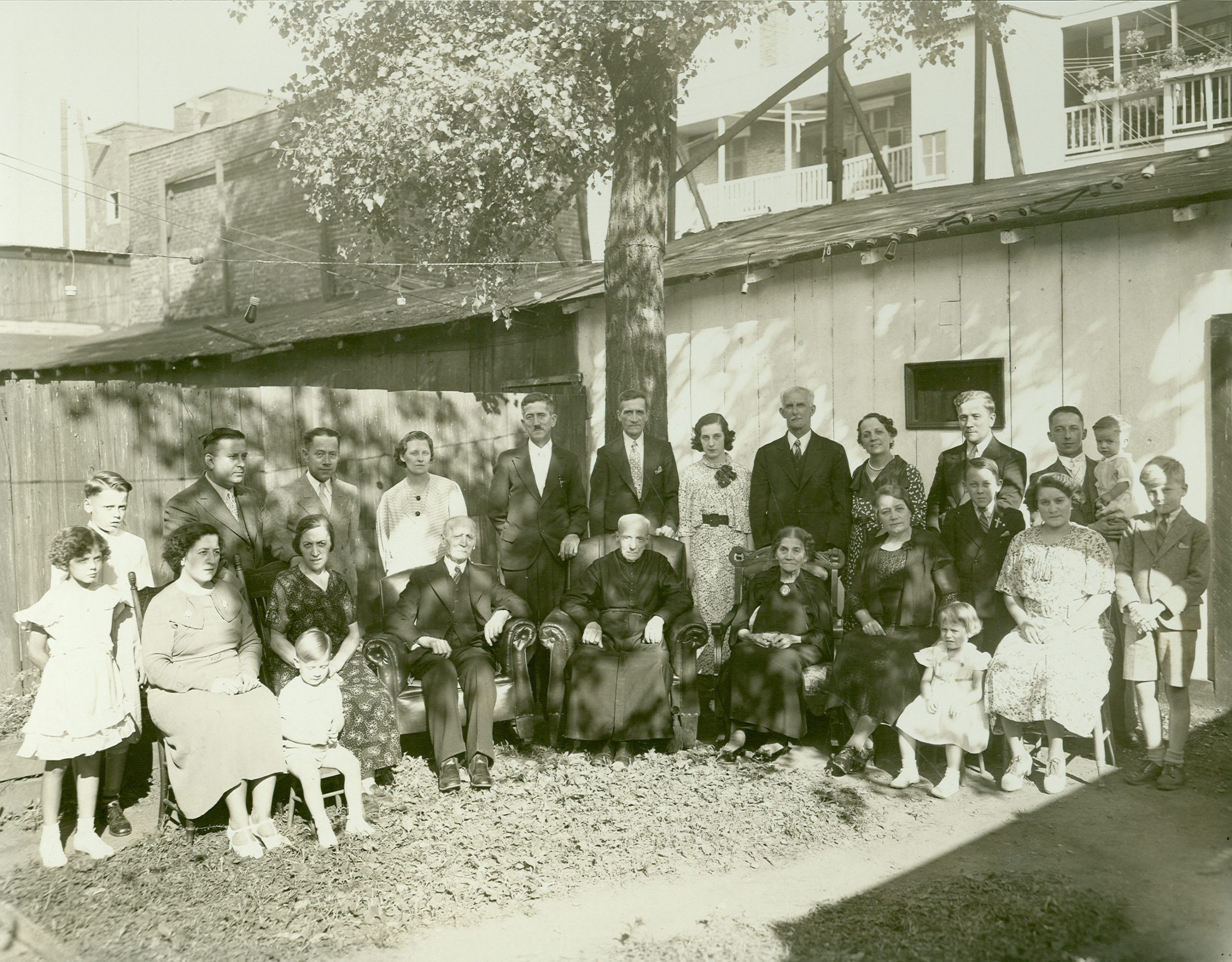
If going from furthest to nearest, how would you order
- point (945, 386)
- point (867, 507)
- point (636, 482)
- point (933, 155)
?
1. point (933, 155)
2. point (945, 386)
3. point (636, 482)
4. point (867, 507)

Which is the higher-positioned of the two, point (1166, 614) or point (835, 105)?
point (835, 105)

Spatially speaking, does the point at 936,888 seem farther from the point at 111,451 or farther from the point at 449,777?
the point at 111,451

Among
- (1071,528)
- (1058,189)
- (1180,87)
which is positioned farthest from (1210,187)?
(1180,87)

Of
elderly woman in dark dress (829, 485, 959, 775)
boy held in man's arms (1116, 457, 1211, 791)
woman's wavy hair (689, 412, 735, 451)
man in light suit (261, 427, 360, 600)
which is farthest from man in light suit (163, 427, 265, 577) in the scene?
boy held in man's arms (1116, 457, 1211, 791)

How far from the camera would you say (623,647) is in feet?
18.7

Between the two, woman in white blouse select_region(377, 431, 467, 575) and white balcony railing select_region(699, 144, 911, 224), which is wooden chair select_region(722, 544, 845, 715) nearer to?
woman in white blouse select_region(377, 431, 467, 575)

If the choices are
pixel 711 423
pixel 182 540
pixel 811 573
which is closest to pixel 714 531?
pixel 711 423

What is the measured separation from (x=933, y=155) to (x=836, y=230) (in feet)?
45.8

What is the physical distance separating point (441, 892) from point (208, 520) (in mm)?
2345

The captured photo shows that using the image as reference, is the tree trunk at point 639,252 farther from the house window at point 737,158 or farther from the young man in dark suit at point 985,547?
the house window at point 737,158

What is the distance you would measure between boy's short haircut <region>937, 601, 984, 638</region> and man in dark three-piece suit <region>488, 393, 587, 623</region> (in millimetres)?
2388

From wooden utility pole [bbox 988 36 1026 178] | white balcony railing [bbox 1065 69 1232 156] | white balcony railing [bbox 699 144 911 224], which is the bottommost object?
wooden utility pole [bbox 988 36 1026 178]

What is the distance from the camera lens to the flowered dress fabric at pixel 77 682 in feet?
13.9

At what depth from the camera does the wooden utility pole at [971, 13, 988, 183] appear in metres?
10.9
